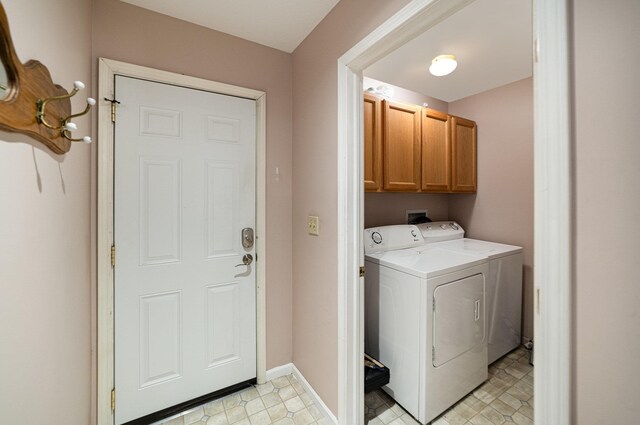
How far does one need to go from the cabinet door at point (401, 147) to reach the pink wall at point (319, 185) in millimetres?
657

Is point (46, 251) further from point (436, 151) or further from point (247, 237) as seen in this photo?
point (436, 151)

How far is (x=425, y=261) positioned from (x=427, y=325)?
1.36 feet

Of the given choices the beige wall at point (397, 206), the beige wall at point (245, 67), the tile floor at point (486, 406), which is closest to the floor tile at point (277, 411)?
the beige wall at point (245, 67)

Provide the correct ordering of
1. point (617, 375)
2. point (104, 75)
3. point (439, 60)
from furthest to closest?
point (439, 60), point (104, 75), point (617, 375)

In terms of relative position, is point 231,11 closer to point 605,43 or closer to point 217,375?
point 605,43

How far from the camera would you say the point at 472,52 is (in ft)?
6.54

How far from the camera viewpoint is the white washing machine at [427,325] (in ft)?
4.94

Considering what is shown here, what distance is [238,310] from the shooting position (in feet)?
5.85

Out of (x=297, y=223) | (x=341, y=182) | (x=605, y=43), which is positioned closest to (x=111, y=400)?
(x=297, y=223)

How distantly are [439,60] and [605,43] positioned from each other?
1585 millimetres

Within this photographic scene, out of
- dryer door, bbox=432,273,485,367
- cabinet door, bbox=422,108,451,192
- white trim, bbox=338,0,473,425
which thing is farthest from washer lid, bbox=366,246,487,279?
cabinet door, bbox=422,108,451,192

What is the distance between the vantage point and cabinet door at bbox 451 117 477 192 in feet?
8.41

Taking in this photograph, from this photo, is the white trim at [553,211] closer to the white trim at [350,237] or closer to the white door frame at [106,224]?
the white trim at [350,237]

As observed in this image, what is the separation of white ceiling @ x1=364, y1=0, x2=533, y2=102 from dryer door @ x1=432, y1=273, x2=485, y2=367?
1632mm
